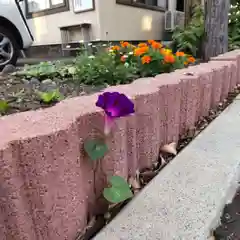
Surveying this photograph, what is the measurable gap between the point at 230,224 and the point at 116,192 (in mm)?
559

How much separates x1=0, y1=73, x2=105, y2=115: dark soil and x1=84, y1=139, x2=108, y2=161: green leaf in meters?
0.79

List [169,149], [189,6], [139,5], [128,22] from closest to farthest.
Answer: [169,149], [128,22], [139,5], [189,6]

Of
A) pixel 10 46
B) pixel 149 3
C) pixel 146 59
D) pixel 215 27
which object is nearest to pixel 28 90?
pixel 146 59

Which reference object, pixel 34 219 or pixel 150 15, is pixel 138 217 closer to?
pixel 34 219

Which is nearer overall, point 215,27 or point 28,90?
point 28,90

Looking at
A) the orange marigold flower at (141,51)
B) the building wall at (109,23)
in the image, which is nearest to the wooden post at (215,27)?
the orange marigold flower at (141,51)

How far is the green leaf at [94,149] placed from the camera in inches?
39.8

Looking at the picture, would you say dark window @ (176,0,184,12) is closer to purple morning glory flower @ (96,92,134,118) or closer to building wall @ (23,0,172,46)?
building wall @ (23,0,172,46)

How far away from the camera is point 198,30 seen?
16.0 ft

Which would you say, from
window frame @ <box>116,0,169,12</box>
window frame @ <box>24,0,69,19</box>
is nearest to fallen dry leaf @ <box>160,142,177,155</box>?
window frame @ <box>116,0,169,12</box>

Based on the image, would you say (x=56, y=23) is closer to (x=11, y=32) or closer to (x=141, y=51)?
(x=11, y=32)

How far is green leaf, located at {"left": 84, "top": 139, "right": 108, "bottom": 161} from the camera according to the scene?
3.31ft

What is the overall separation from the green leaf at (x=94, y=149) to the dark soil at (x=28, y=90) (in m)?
0.79

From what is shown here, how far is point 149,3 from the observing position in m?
8.44
